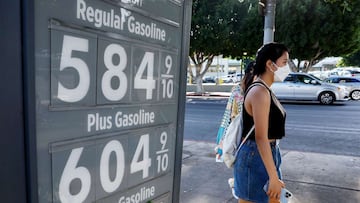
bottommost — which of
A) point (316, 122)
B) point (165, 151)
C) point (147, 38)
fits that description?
point (316, 122)

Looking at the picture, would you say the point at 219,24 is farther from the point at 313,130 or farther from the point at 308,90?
the point at 313,130

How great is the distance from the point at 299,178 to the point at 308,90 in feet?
40.0

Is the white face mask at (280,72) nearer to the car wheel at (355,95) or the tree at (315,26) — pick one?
the tree at (315,26)

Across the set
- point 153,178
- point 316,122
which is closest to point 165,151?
point 153,178

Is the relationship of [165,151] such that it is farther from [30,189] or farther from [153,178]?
[30,189]

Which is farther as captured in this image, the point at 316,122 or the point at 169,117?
the point at 316,122

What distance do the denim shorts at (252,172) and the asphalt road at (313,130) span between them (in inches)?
198

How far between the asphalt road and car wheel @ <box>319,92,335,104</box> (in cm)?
237

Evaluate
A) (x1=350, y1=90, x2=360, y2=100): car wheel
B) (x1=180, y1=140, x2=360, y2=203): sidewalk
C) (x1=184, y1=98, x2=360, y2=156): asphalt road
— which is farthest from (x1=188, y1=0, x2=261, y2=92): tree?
(x1=180, y1=140, x2=360, y2=203): sidewalk

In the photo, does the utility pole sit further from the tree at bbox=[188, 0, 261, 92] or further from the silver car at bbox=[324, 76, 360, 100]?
the silver car at bbox=[324, 76, 360, 100]

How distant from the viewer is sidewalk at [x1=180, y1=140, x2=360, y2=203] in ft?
14.4

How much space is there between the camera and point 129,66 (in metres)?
1.51

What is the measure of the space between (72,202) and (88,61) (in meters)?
0.54

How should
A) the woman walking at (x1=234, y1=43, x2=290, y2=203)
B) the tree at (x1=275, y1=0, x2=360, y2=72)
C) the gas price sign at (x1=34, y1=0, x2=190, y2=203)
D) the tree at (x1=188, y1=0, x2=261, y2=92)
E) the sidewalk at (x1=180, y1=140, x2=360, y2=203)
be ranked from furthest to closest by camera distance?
1. the tree at (x1=188, y1=0, x2=261, y2=92)
2. the tree at (x1=275, y1=0, x2=360, y2=72)
3. the sidewalk at (x1=180, y1=140, x2=360, y2=203)
4. the woman walking at (x1=234, y1=43, x2=290, y2=203)
5. the gas price sign at (x1=34, y1=0, x2=190, y2=203)
